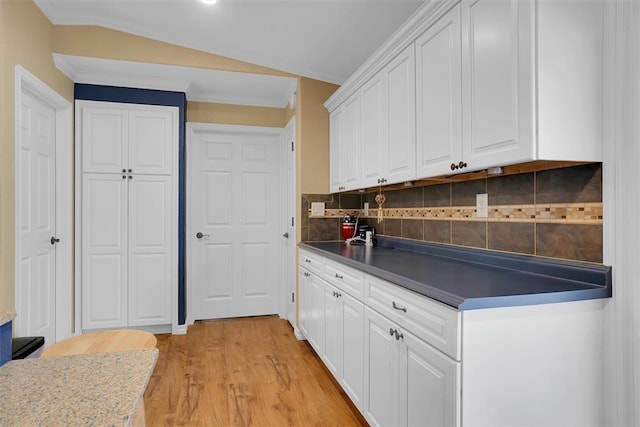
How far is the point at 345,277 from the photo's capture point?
222cm

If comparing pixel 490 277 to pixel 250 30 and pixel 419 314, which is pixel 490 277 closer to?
pixel 419 314

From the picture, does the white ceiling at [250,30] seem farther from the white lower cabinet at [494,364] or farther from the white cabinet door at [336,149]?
the white lower cabinet at [494,364]

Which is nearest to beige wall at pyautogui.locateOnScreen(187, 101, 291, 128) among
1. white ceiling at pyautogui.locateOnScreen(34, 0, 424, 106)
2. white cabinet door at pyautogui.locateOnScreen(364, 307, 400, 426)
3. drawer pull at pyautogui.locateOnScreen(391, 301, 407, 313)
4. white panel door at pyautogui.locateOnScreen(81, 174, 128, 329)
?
white ceiling at pyautogui.locateOnScreen(34, 0, 424, 106)

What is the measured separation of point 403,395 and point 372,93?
190 centimetres

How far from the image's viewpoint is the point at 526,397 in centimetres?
127

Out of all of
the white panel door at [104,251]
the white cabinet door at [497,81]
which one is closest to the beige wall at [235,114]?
the white panel door at [104,251]

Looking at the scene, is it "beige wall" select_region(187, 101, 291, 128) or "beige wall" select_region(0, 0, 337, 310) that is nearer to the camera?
"beige wall" select_region(0, 0, 337, 310)

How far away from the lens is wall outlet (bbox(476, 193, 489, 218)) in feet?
6.49

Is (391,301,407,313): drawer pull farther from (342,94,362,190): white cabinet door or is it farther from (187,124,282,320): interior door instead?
(187,124,282,320): interior door

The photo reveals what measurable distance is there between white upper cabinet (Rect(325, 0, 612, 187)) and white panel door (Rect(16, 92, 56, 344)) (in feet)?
8.73

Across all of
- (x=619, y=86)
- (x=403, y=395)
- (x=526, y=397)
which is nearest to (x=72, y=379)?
(x=403, y=395)

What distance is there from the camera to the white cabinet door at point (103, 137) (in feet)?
11.1

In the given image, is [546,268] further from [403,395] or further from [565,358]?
[403,395]

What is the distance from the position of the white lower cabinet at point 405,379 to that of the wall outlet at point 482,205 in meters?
0.81
